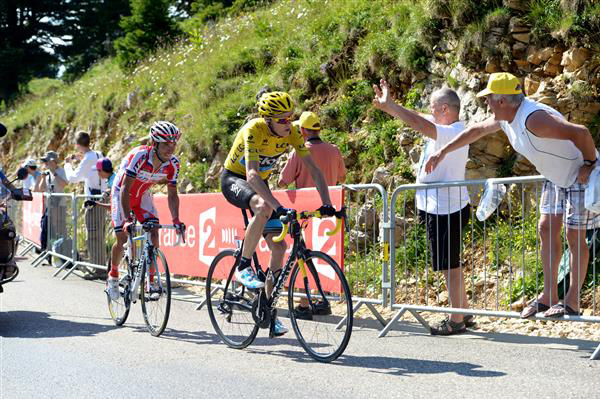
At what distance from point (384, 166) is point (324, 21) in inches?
211

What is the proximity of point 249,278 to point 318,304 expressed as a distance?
0.71m

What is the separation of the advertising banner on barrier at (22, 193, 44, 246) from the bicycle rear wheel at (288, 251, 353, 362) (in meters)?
10.7

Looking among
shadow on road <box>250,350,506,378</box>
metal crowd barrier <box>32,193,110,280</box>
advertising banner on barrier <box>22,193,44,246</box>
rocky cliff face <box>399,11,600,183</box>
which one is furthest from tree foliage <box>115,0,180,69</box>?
shadow on road <box>250,350,506,378</box>

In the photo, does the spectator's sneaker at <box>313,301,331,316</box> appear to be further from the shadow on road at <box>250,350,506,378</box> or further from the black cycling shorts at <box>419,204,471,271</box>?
the black cycling shorts at <box>419,204,471,271</box>

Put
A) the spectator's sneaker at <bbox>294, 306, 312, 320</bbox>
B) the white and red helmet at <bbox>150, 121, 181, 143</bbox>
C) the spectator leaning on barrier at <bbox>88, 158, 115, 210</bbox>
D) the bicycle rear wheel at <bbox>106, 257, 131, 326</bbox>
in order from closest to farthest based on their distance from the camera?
the spectator's sneaker at <bbox>294, 306, 312, 320</bbox> < the white and red helmet at <bbox>150, 121, 181, 143</bbox> < the bicycle rear wheel at <bbox>106, 257, 131, 326</bbox> < the spectator leaning on barrier at <bbox>88, 158, 115, 210</bbox>

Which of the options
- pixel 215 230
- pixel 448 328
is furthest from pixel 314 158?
pixel 448 328

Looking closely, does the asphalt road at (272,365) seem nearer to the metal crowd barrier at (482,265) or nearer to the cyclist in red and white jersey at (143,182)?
the metal crowd barrier at (482,265)

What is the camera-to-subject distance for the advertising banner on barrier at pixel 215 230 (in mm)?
8250

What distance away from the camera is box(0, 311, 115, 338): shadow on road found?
769cm

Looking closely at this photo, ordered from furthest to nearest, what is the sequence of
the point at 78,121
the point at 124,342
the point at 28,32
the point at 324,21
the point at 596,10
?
1. the point at 28,32
2. the point at 78,121
3. the point at 324,21
4. the point at 596,10
5. the point at 124,342

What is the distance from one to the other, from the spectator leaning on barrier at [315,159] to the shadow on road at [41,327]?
259 cm

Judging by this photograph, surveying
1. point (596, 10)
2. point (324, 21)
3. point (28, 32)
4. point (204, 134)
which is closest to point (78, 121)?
point (204, 134)

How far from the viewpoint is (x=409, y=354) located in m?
6.48

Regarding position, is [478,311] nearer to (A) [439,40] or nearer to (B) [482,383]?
(B) [482,383]
